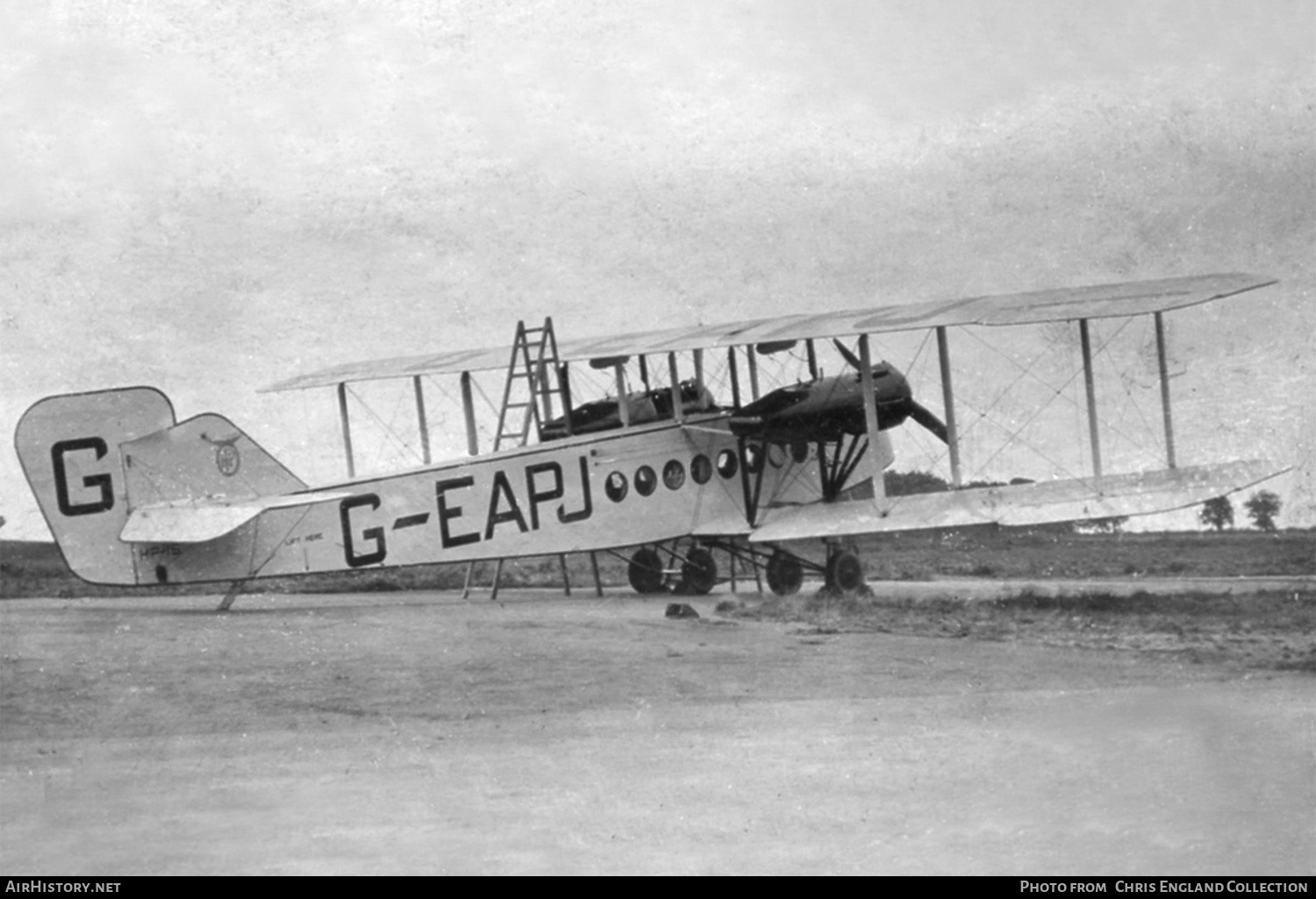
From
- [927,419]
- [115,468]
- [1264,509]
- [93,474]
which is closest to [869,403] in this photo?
[927,419]

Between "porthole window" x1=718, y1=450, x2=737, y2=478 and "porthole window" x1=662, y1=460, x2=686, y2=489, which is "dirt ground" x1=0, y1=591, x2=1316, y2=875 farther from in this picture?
"porthole window" x1=718, y1=450, x2=737, y2=478

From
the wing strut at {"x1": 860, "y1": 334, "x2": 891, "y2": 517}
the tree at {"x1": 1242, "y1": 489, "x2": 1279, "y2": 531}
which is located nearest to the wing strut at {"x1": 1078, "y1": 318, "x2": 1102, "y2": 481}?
the wing strut at {"x1": 860, "y1": 334, "x2": 891, "y2": 517}

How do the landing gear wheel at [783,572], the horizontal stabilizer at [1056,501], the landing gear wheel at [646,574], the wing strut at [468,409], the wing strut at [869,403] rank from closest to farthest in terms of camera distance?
the horizontal stabilizer at [1056,501] < the wing strut at [869,403] < the landing gear wheel at [783,572] < the wing strut at [468,409] < the landing gear wheel at [646,574]

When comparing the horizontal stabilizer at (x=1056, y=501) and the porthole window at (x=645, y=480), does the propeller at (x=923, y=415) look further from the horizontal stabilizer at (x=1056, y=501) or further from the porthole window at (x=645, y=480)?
the porthole window at (x=645, y=480)

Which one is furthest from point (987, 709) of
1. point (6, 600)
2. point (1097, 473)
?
point (6, 600)

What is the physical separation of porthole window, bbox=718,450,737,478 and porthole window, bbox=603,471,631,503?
5.17 feet

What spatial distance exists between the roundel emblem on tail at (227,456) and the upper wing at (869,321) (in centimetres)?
462

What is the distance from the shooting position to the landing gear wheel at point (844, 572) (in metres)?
18.8

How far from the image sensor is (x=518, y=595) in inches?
782

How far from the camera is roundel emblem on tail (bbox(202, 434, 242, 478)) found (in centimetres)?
1616

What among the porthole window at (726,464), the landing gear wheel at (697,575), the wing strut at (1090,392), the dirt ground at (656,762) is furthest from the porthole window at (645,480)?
the dirt ground at (656,762)

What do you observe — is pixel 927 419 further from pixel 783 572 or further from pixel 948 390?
pixel 948 390

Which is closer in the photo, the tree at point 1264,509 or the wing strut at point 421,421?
the wing strut at point 421,421

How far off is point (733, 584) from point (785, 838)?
479 inches
